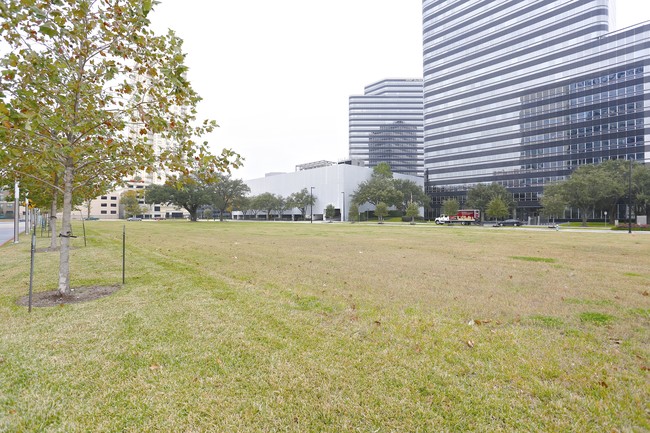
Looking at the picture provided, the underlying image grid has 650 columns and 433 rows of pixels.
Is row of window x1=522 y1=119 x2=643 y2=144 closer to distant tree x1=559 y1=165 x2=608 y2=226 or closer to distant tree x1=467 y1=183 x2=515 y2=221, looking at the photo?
distant tree x1=467 y1=183 x2=515 y2=221

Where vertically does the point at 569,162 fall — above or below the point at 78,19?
above

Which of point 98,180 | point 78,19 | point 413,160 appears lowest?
point 98,180

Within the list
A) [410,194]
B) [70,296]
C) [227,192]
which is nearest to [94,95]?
[70,296]

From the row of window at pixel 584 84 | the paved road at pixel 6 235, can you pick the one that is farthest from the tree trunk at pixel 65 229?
the row of window at pixel 584 84

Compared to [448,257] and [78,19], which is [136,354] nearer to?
[78,19]

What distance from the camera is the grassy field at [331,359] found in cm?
290

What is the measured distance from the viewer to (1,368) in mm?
3805

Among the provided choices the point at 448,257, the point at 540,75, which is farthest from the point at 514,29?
the point at 448,257

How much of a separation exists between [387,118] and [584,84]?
9078 centimetres

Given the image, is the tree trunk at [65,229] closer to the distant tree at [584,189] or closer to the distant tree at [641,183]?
the distant tree at [584,189]

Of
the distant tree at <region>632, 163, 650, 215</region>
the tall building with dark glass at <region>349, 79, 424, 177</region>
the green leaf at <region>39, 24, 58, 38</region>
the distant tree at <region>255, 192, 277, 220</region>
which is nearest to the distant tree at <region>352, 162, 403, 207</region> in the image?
the distant tree at <region>255, 192, 277, 220</region>

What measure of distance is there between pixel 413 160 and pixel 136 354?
16725 centimetres

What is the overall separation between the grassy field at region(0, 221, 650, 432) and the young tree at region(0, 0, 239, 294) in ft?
9.32

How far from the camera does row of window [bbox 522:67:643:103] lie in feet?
225
